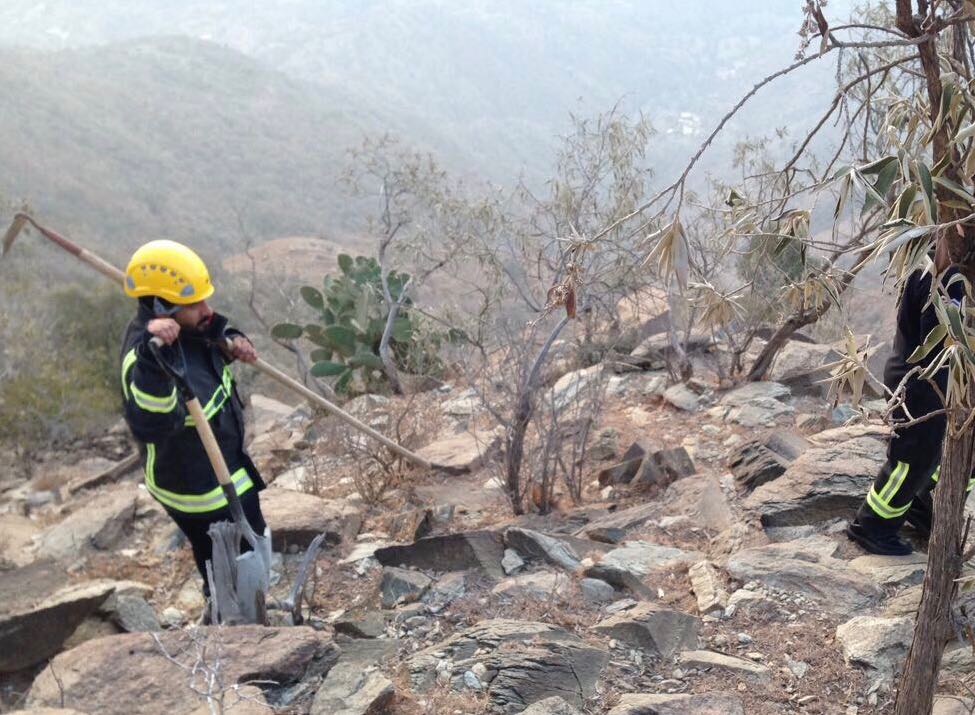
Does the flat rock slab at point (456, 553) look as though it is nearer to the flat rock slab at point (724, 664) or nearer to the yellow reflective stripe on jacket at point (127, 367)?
the flat rock slab at point (724, 664)

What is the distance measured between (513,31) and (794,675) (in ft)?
279

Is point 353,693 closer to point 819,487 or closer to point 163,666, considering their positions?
point 163,666

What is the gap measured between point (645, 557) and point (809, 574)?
0.81 meters

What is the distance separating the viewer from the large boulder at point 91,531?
6.07 m

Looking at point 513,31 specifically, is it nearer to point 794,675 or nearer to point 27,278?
point 27,278

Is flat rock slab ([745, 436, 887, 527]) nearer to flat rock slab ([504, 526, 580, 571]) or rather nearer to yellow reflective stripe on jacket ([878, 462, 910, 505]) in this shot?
yellow reflective stripe on jacket ([878, 462, 910, 505])

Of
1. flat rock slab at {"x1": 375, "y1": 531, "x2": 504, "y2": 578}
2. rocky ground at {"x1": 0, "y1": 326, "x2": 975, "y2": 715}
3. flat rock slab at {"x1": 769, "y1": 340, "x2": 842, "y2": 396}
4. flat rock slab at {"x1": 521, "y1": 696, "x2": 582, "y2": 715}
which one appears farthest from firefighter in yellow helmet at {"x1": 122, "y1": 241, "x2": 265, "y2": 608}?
flat rock slab at {"x1": 769, "y1": 340, "x2": 842, "y2": 396}

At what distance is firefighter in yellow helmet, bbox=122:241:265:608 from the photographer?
11.4ft

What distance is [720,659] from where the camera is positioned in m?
3.34

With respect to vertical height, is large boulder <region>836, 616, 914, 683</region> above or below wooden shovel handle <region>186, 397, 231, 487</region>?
below

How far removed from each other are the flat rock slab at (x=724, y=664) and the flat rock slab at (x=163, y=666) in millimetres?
1310

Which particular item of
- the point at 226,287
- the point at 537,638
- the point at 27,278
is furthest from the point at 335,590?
the point at 226,287

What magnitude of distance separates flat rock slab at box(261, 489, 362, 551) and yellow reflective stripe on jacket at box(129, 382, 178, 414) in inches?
64.9

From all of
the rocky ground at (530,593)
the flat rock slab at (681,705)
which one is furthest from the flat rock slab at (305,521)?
the flat rock slab at (681,705)
